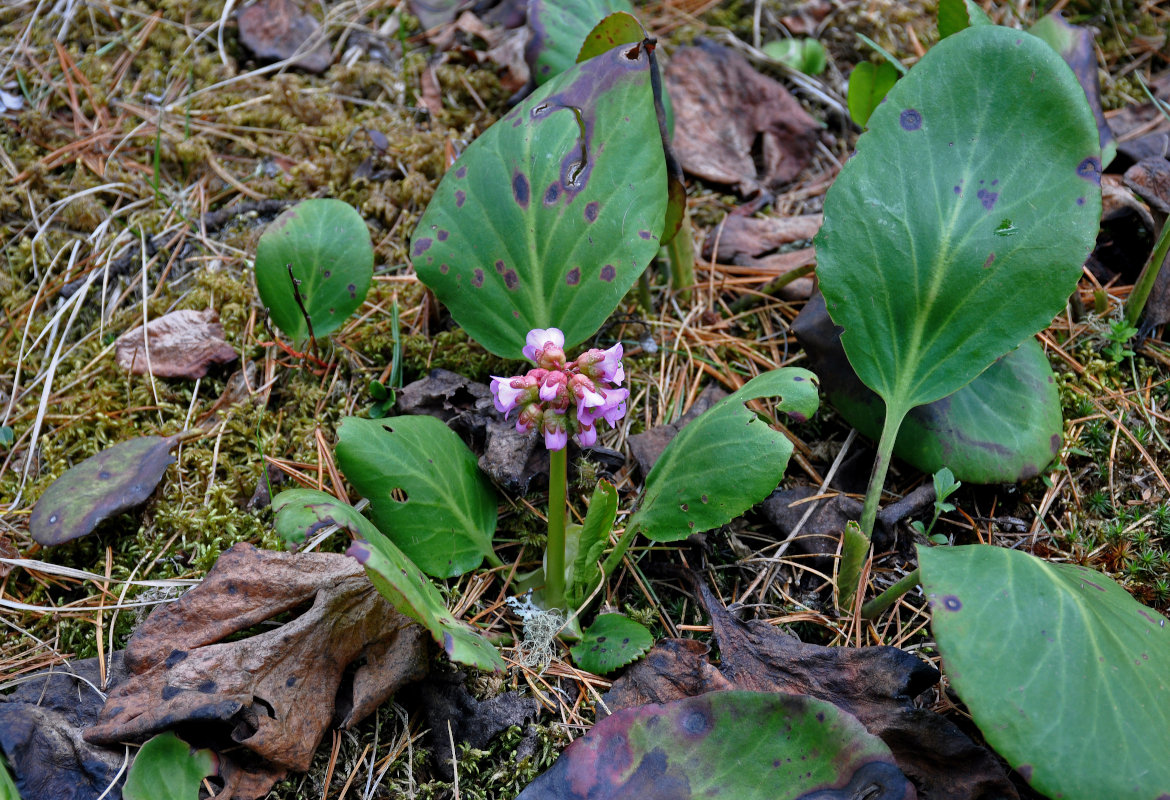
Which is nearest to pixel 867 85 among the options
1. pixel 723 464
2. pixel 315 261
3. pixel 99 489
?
pixel 723 464

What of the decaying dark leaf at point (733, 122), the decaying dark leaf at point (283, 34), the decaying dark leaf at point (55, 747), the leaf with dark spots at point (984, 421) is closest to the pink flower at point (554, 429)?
the leaf with dark spots at point (984, 421)

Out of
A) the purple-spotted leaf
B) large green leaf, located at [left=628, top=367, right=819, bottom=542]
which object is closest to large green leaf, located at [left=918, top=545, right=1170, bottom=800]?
the purple-spotted leaf

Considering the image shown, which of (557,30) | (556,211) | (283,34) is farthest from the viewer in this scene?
(283,34)

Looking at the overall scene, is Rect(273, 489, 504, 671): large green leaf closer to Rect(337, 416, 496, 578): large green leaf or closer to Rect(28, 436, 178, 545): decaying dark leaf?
Rect(337, 416, 496, 578): large green leaf

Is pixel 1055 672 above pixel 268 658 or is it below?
above

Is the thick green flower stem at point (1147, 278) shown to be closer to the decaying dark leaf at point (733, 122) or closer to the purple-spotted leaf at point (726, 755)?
the decaying dark leaf at point (733, 122)

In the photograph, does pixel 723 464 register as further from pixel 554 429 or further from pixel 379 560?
pixel 379 560
